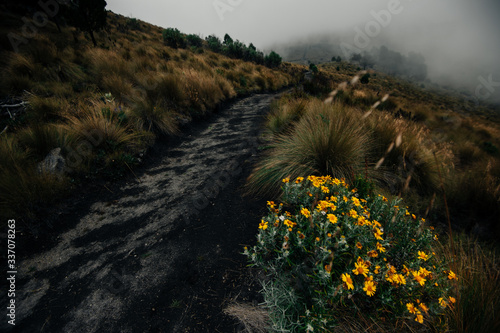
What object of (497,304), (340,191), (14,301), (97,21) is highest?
(97,21)

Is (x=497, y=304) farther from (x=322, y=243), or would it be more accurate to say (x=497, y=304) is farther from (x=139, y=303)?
(x=139, y=303)

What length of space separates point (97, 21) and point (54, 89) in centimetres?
710

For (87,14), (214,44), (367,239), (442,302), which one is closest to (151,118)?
(367,239)

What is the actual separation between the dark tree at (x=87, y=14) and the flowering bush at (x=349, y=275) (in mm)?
12714

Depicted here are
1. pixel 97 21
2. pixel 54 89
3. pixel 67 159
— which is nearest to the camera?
pixel 67 159

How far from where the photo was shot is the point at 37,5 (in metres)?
11.4

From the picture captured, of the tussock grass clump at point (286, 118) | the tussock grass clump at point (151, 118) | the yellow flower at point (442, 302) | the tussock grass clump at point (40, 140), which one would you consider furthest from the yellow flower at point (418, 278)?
the tussock grass clump at point (151, 118)

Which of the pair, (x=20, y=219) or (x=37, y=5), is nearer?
(x=20, y=219)

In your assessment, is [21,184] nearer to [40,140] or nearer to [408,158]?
[40,140]

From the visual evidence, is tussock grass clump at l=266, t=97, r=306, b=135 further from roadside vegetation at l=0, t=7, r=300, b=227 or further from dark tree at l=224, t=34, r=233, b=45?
dark tree at l=224, t=34, r=233, b=45

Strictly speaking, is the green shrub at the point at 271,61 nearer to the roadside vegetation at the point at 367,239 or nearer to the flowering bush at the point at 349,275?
the roadside vegetation at the point at 367,239

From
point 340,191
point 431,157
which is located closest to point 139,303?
point 340,191

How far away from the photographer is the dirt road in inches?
62.4

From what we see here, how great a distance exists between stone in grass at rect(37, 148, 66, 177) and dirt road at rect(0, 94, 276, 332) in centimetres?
58
